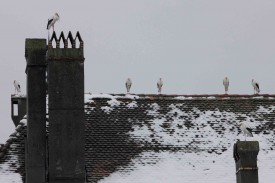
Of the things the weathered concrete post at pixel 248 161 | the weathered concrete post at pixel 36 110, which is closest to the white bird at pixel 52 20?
the weathered concrete post at pixel 36 110

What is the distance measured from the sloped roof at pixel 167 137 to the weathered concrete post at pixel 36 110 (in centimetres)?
106

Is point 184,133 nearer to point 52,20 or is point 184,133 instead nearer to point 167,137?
point 167,137

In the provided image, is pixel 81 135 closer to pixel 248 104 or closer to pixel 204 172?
pixel 204 172

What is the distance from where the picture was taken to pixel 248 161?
140 ft

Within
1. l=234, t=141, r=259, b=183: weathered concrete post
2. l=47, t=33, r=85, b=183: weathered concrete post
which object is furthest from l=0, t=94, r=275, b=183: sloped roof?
l=234, t=141, r=259, b=183: weathered concrete post

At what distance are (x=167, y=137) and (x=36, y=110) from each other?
6.02 meters

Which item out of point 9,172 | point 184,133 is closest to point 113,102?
point 184,133

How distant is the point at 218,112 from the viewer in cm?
5153

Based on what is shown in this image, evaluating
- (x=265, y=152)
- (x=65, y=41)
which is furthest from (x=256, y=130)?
(x=65, y=41)

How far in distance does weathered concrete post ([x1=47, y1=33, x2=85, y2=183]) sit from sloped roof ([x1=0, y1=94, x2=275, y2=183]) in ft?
4.79

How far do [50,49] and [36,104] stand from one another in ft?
7.58

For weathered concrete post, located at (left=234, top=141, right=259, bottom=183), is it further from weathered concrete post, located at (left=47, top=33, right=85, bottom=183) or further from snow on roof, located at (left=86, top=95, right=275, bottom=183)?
weathered concrete post, located at (left=47, top=33, right=85, bottom=183)

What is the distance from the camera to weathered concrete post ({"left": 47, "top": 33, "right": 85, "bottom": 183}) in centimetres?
4469

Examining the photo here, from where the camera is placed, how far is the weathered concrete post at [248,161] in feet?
139
